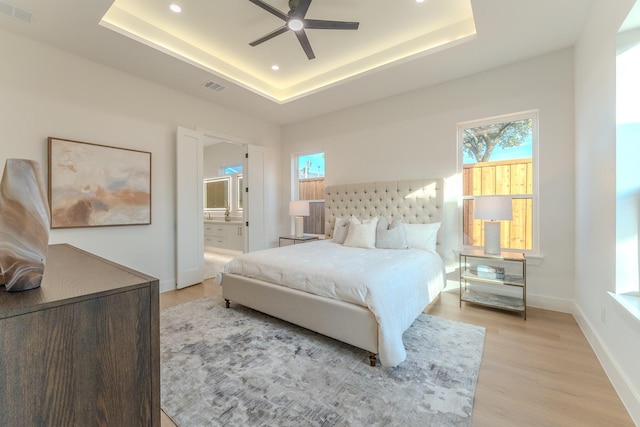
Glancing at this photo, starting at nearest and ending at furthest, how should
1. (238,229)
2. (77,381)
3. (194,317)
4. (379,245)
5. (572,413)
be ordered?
1. (77,381)
2. (572,413)
3. (194,317)
4. (379,245)
5. (238,229)

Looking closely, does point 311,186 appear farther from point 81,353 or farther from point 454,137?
point 81,353

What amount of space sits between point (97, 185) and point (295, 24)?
2.89 m

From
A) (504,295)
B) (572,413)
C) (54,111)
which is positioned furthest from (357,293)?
(54,111)

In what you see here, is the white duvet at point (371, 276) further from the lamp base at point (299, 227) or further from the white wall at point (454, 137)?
the lamp base at point (299, 227)

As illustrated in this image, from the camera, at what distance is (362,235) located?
3.54 meters

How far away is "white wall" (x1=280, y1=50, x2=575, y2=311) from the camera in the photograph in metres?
2.97

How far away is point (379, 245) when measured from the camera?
3.46 metres

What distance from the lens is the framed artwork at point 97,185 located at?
2916 mm

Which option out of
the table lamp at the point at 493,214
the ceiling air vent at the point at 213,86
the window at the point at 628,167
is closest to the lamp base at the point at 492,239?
the table lamp at the point at 493,214

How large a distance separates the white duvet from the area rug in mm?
219

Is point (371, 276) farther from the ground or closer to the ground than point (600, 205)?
closer to the ground

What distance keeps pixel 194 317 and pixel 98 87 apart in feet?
9.63

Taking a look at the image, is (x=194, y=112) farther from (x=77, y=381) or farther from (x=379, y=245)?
(x=77, y=381)

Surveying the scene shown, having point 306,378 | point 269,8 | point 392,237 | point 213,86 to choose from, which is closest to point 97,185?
point 213,86
